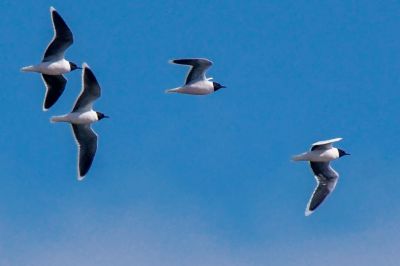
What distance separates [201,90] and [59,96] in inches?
247

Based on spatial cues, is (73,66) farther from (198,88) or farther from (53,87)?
(198,88)

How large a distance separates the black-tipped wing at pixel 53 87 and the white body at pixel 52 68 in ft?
3.05

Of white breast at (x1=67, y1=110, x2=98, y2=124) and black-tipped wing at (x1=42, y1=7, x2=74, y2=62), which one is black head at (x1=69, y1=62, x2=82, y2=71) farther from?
white breast at (x1=67, y1=110, x2=98, y2=124)

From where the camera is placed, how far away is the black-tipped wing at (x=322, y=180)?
68.6 meters

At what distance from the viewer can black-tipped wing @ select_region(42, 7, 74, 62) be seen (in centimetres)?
6575

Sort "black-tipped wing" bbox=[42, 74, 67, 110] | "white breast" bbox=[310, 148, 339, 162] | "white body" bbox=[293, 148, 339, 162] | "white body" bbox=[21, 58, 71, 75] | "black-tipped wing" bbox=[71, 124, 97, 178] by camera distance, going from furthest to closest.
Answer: "white breast" bbox=[310, 148, 339, 162] → "white body" bbox=[293, 148, 339, 162] → "black-tipped wing" bbox=[42, 74, 67, 110] → "black-tipped wing" bbox=[71, 124, 97, 178] → "white body" bbox=[21, 58, 71, 75]

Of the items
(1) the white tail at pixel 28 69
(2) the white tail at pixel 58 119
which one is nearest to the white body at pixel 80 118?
(2) the white tail at pixel 58 119

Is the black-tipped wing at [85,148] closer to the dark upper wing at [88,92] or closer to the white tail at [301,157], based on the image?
the dark upper wing at [88,92]

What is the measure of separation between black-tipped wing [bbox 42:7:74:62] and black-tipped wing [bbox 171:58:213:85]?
198 inches

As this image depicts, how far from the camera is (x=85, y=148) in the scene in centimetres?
6638

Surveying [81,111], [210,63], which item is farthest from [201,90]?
[81,111]

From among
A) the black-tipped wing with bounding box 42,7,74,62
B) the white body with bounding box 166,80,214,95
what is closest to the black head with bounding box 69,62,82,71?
the black-tipped wing with bounding box 42,7,74,62

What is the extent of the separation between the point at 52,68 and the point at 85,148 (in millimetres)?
3745

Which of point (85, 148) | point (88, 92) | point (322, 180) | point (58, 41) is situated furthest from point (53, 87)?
point (322, 180)
